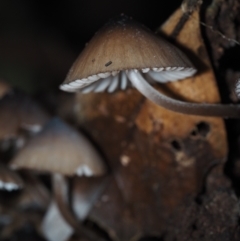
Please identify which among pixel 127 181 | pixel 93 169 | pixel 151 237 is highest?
pixel 93 169

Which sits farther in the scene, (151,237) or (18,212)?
(18,212)

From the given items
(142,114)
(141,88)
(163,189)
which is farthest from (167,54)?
(163,189)

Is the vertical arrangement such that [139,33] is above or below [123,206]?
above

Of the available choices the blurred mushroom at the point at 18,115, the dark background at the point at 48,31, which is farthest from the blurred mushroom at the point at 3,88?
the dark background at the point at 48,31

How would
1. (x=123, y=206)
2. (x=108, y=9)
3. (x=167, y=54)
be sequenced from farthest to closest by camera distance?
(x=108, y=9) → (x=123, y=206) → (x=167, y=54)

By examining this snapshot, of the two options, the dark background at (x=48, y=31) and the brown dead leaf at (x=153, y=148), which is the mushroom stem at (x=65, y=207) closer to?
the brown dead leaf at (x=153, y=148)

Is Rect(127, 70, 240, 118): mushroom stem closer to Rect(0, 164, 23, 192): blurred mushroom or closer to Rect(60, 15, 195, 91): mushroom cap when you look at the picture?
Rect(60, 15, 195, 91): mushroom cap

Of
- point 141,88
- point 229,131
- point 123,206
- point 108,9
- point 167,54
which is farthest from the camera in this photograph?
point 108,9

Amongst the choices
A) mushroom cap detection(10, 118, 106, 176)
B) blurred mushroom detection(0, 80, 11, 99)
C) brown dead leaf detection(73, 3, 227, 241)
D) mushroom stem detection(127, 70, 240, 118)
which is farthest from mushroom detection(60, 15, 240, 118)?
blurred mushroom detection(0, 80, 11, 99)

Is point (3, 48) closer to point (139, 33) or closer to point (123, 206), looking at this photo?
point (123, 206)
